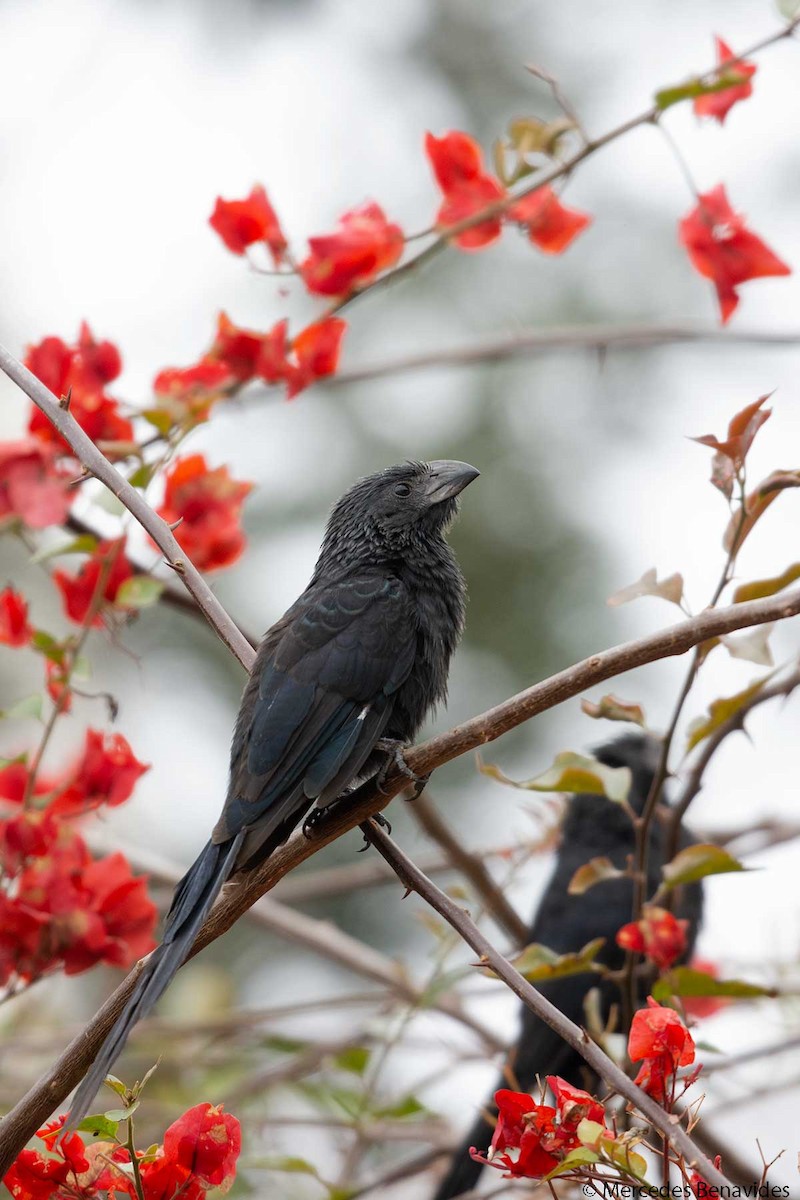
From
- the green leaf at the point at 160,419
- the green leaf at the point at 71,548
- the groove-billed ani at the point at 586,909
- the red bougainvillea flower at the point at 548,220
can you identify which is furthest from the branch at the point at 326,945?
the red bougainvillea flower at the point at 548,220

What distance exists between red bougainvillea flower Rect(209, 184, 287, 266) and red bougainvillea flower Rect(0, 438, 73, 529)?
1.94ft

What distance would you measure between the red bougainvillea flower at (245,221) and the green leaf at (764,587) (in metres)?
1.37

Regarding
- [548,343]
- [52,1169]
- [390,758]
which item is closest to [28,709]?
[390,758]

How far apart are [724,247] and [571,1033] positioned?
5.72 feet

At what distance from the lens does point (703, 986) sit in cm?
214

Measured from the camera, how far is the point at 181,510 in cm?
264

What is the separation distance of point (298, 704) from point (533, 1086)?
185cm

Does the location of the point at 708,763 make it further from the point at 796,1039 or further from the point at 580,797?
the point at 580,797

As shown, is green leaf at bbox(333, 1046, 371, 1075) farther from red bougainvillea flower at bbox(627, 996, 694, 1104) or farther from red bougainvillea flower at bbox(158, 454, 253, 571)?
red bougainvillea flower at bbox(627, 996, 694, 1104)

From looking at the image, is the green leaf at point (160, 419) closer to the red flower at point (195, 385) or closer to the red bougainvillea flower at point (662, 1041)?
the red flower at point (195, 385)

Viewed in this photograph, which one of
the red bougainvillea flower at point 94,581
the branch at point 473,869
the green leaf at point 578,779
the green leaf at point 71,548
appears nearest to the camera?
the green leaf at point 578,779

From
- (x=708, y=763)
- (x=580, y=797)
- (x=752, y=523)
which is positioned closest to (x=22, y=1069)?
(x=580, y=797)

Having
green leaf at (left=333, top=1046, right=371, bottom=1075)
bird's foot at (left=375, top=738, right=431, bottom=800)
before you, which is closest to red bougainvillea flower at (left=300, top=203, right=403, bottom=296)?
bird's foot at (left=375, top=738, right=431, bottom=800)

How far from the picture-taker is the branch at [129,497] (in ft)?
6.48
